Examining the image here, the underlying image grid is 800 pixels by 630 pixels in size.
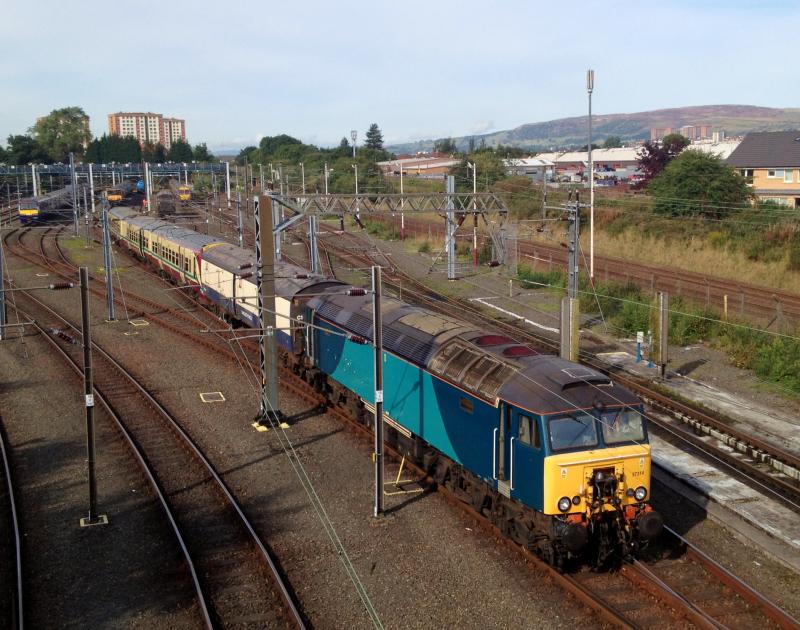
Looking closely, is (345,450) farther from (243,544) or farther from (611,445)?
(611,445)

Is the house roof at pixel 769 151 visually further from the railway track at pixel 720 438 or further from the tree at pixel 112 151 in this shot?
the tree at pixel 112 151

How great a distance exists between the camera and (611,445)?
1235 centimetres

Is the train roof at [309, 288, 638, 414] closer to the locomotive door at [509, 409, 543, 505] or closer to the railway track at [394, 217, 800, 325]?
the locomotive door at [509, 409, 543, 505]

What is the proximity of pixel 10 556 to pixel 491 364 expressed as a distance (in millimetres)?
8726

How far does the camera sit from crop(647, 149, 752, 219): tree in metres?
48.6

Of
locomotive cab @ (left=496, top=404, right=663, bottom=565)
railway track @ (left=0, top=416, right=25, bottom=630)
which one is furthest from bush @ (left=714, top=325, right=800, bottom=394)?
railway track @ (left=0, top=416, right=25, bottom=630)

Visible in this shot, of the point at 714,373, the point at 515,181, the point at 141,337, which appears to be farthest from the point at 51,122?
the point at 714,373

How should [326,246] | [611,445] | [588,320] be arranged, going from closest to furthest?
[611,445], [588,320], [326,246]

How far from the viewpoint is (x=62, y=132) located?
450ft

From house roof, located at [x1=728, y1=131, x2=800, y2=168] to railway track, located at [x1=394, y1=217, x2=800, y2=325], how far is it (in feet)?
82.3

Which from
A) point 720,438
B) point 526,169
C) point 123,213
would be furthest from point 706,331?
point 526,169

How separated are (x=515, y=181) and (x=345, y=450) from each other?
52.6m

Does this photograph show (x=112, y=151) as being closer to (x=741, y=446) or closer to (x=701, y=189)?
(x=701, y=189)

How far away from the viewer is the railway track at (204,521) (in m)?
11.8
